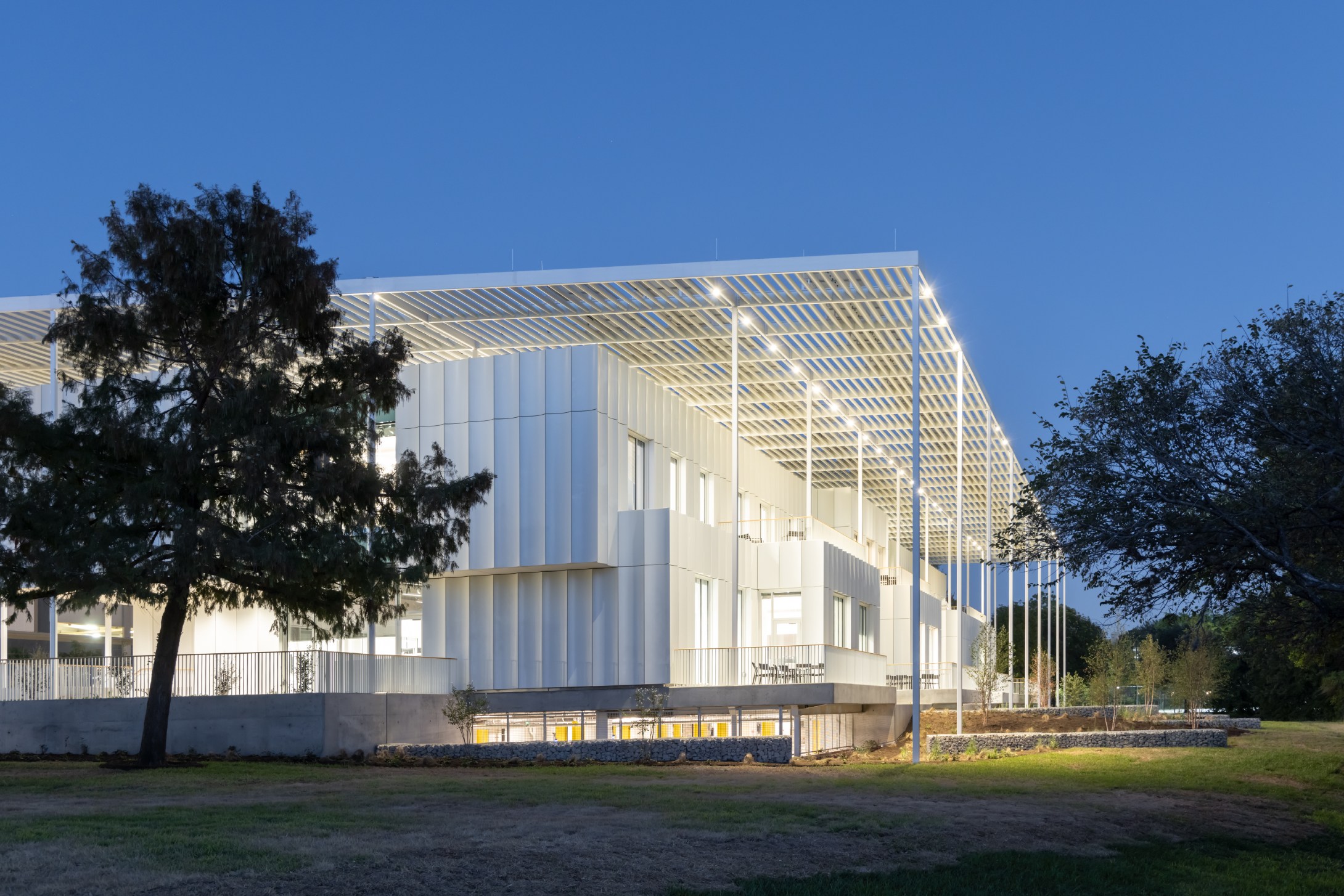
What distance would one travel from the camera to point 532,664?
32.8 metres

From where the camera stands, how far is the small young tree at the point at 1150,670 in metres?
44.7

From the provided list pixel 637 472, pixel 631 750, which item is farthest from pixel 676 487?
pixel 631 750

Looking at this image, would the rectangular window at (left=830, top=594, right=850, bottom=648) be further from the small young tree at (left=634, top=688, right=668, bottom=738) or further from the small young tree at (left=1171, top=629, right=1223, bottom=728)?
the small young tree at (left=1171, top=629, right=1223, bottom=728)

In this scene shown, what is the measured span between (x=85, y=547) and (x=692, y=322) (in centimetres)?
1624

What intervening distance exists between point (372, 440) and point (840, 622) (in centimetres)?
1933

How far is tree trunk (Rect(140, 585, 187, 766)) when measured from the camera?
22625 mm

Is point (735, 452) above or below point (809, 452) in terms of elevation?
below

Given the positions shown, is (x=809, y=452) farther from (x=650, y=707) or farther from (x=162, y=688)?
(x=162, y=688)

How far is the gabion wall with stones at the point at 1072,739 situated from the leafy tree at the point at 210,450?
11.7 m

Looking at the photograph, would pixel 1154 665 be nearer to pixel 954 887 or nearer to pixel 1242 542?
pixel 1242 542

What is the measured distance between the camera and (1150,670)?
44.8m

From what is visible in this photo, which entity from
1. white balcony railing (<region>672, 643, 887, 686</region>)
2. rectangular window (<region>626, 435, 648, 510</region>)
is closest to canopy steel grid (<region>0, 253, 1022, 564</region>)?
rectangular window (<region>626, 435, 648, 510</region>)

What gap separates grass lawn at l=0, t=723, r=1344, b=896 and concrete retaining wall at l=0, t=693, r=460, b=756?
11.3ft

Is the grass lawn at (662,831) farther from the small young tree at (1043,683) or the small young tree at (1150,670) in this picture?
the small young tree at (1043,683)
